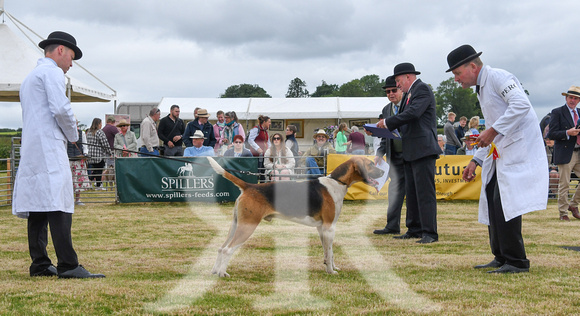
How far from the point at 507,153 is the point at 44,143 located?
4230mm

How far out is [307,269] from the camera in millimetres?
5488

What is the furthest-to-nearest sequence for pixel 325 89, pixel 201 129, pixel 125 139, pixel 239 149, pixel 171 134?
pixel 325 89
pixel 125 139
pixel 171 134
pixel 201 129
pixel 239 149

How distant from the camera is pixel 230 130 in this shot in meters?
15.0

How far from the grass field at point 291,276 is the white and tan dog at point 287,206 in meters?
0.33

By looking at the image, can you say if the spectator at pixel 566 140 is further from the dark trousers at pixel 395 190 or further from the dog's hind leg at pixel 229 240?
the dog's hind leg at pixel 229 240

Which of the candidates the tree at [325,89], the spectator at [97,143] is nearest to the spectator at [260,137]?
the spectator at [97,143]

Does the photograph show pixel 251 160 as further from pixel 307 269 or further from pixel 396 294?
pixel 396 294

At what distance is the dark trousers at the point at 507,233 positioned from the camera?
198 inches

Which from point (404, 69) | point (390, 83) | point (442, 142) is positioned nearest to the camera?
point (404, 69)

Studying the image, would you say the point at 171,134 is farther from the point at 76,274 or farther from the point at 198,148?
the point at 76,274

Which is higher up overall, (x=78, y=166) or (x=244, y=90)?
(x=244, y=90)

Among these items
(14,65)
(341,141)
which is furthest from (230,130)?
(14,65)

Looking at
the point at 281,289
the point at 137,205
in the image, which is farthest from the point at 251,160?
the point at 281,289

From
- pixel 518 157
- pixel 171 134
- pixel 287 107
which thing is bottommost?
pixel 518 157
